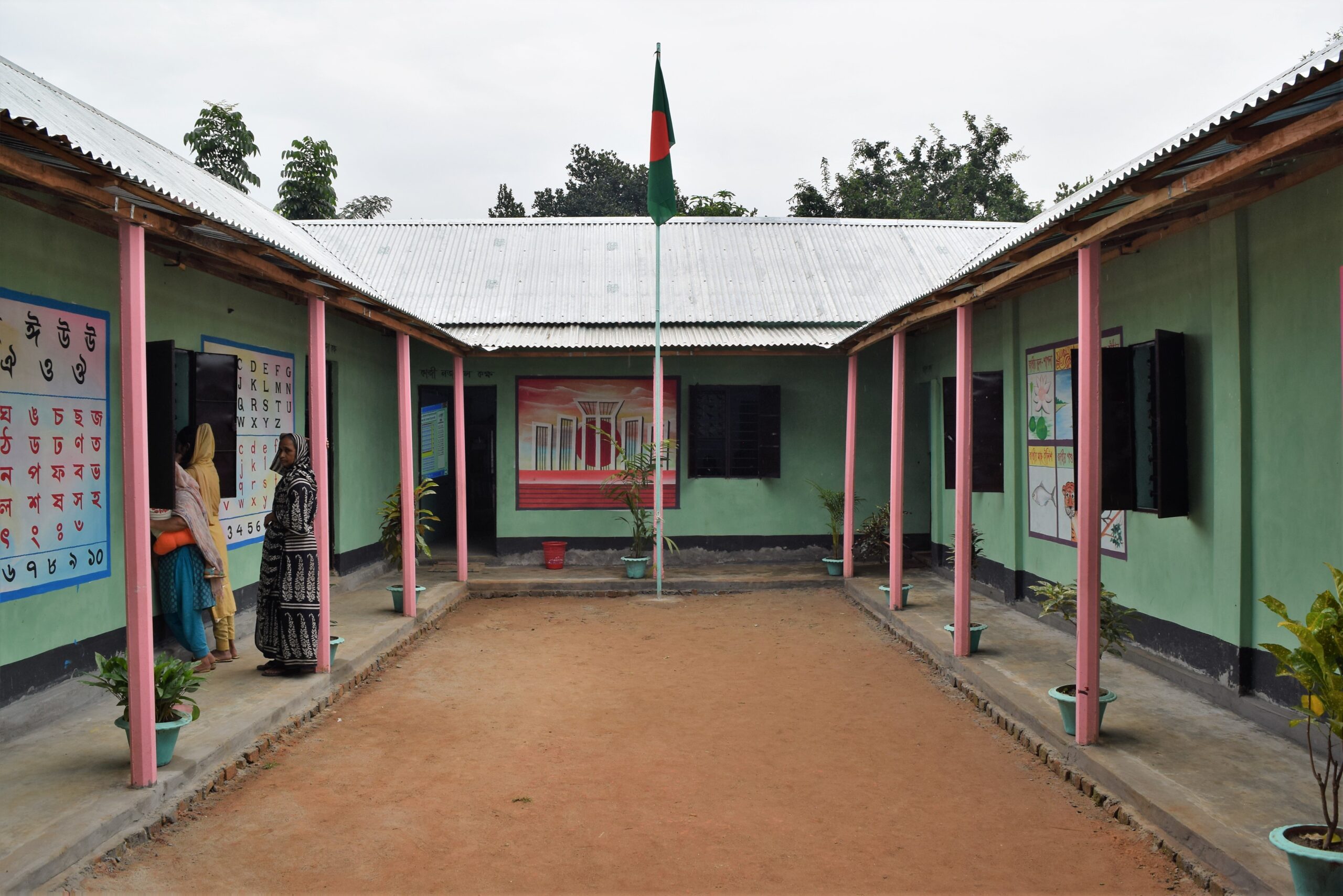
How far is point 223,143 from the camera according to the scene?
18688 mm

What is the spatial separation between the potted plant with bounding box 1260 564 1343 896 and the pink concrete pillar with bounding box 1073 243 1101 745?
61.3 inches

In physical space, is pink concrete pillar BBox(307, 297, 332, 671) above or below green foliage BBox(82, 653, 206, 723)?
above

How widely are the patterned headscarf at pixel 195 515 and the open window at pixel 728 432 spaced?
6697 millimetres

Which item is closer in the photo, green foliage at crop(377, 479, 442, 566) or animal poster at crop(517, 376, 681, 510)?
green foliage at crop(377, 479, 442, 566)

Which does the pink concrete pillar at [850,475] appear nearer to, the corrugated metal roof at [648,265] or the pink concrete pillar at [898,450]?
the pink concrete pillar at [898,450]

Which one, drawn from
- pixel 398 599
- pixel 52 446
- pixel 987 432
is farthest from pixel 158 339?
pixel 987 432

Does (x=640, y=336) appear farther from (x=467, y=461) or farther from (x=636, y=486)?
(x=467, y=461)

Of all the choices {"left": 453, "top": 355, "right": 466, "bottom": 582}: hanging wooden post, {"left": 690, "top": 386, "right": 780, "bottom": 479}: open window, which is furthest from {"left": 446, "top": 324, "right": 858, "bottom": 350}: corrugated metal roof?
{"left": 690, "top": 386, "right": 780, "bottom": 479}: open window

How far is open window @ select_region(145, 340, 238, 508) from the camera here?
18.5ft

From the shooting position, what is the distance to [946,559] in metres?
10.4

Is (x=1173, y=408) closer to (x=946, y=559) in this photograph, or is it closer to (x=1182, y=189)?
(x=1182, y=189)

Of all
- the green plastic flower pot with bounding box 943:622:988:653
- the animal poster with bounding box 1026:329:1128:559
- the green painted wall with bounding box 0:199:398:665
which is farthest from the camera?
the animal poster with bounding box 1026:329:1128:559

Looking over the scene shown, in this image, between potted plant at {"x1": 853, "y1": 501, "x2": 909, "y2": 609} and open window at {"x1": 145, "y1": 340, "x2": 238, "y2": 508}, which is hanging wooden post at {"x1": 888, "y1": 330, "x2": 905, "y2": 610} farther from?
open window at {"x1": 145, "y1": 340, "x2": 238, "y2": 508}

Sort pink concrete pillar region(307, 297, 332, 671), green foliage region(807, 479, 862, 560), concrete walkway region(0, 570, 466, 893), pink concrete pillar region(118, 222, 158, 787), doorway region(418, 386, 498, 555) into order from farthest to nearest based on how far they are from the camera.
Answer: doorway region(418, 386, 498, 555) → green foliage region(807, 479, 862, 560) → pink concrete pillar region(307, 297, 332, 671) → pink concrete pillar region(118, 222, 158, 787) → concrete walkway region(0, 570, 466, 893)
